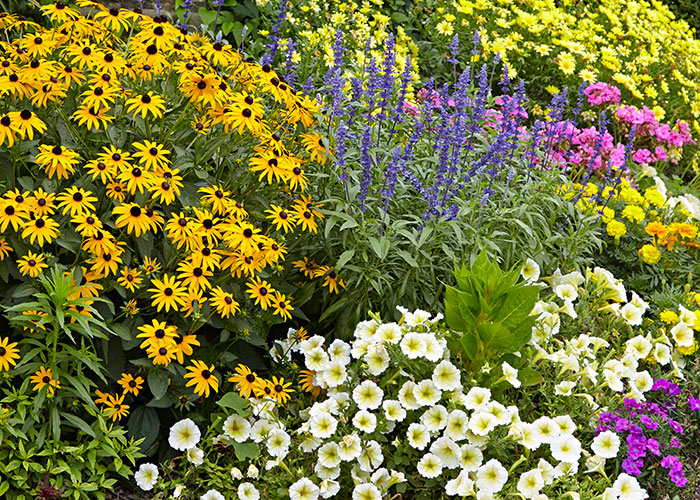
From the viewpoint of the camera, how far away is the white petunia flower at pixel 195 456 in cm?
277

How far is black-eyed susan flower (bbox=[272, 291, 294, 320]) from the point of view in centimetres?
291

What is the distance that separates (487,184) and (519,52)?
240 centimetres

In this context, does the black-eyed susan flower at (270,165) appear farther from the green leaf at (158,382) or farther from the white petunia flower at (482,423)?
the white petunia flower at (482,423)

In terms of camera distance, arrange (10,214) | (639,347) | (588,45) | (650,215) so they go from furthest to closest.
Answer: (588,45) < (650,215) < (639,347) < (10,214)

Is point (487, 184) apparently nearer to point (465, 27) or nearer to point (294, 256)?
point (294, 256)

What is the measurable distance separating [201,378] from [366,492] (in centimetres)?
70

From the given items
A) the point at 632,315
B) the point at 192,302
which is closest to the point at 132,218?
the point at 192,302

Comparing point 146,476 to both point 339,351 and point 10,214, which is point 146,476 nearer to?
point 339,351

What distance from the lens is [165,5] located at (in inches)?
214

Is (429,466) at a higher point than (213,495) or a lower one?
higher

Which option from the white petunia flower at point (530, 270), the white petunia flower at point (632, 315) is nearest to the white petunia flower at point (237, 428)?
the white petunia flower at point (530, 270)

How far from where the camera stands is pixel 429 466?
267cm

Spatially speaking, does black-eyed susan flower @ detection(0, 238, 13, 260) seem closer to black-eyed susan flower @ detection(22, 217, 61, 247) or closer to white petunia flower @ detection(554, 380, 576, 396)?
black-eyed susan flower @ detection(22, 217, 61, 247)

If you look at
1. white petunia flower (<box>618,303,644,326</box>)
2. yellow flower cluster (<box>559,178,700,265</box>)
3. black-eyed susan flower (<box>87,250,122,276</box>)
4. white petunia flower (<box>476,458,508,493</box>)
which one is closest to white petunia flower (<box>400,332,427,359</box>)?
white petunia flower (<box>476,458,508,493</box>)
